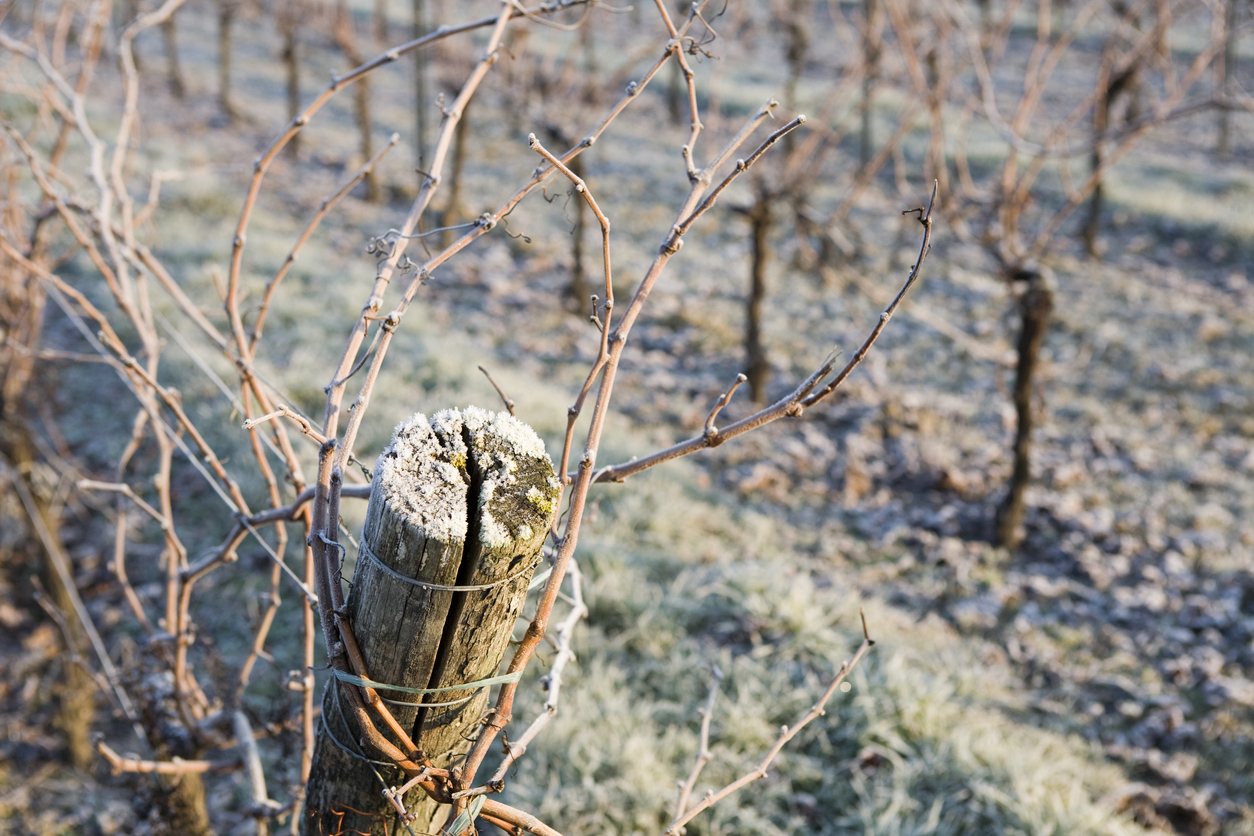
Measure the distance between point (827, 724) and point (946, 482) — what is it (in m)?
2.67

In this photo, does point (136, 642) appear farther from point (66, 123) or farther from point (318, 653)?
point (66, 123)

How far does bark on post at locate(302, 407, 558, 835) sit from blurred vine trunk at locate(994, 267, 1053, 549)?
413 cm

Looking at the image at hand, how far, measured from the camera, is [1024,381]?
4.63 meters

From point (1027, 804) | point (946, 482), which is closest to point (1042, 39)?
point (946, 482)

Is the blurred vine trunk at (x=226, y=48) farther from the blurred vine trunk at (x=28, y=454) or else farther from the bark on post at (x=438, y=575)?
the bark on post at (x=438, y=575)

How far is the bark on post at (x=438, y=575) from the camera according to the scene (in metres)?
1.03

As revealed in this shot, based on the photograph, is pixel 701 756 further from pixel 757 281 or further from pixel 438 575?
pixel 757 281

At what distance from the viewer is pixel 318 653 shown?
3443 mm

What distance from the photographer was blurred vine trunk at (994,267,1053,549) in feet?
14.5

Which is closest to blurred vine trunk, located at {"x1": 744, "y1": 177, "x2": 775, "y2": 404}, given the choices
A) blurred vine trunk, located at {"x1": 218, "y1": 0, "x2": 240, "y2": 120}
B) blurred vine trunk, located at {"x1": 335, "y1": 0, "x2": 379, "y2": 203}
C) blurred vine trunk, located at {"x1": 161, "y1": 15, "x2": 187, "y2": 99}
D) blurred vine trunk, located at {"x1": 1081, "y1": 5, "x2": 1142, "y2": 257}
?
blurred vine trunk, located at {"x1": 1081, "y1": 5, "x2": 1142, "y2": 257}

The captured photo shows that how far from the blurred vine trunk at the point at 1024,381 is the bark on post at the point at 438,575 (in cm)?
413

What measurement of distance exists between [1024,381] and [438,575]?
444 centimetres

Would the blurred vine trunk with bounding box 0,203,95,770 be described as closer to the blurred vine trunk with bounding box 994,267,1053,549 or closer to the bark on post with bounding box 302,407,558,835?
the bark on post with bounding box 302,407,558,835

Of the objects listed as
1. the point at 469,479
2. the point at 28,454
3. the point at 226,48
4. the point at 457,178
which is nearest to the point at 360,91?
the point at 457,178
